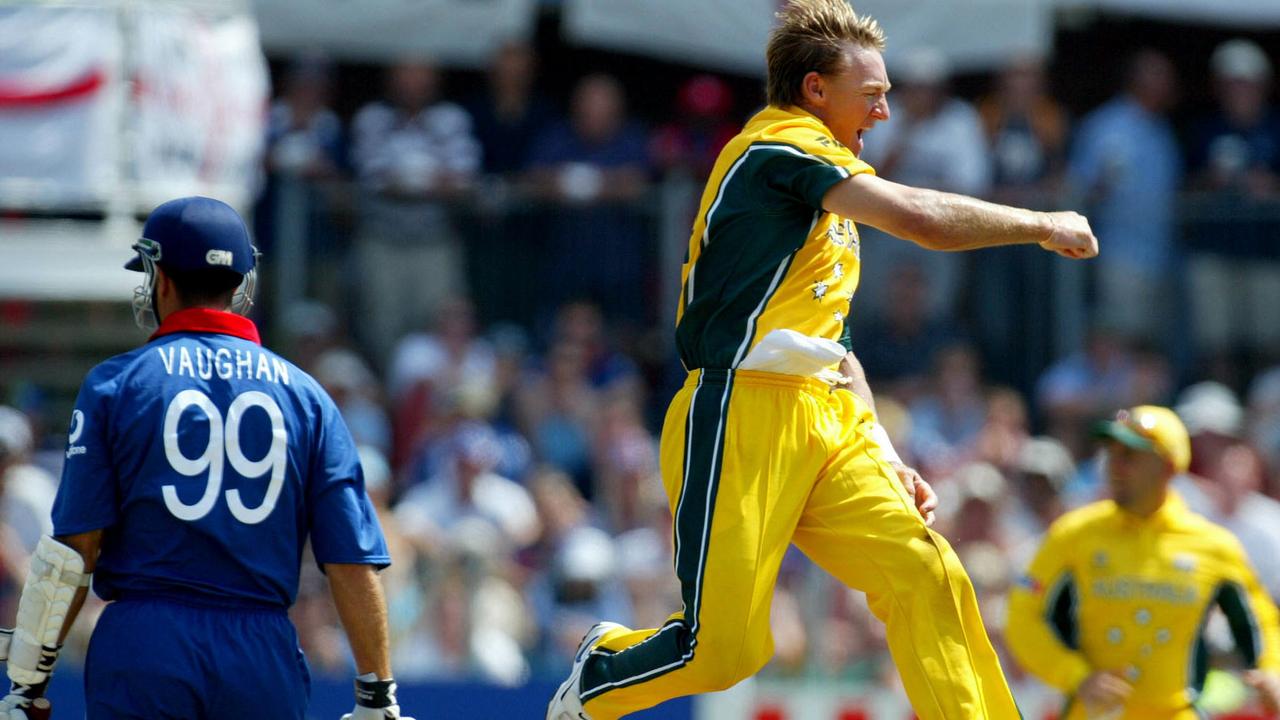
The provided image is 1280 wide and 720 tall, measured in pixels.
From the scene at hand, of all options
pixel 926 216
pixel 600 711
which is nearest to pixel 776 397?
pixel 926 216

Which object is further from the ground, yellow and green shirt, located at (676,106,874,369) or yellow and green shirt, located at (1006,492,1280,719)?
yellow and green shirt, located at (676,106,874,369)

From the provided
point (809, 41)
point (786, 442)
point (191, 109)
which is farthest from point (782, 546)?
point (191, 109)

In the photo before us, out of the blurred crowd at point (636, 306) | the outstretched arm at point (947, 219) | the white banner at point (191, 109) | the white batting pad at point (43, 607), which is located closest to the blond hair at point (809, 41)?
the outstretched arm at point (947, 219)

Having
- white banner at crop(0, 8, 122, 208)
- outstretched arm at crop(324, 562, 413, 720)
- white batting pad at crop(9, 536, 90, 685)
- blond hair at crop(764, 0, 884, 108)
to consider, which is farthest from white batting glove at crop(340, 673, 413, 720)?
white banner at crop(0, 8, 122, 208)

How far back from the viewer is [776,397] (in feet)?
18.2

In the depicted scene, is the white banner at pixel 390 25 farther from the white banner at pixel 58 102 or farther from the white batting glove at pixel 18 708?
the white batting glove at pixel 18 708

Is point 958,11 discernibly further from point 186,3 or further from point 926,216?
point 926,216

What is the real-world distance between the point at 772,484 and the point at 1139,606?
2.63 m

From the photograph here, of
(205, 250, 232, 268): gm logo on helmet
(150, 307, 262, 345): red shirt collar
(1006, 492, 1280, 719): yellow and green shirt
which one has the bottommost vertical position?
(1006, 492, 1280, 719): yellow and green shirt

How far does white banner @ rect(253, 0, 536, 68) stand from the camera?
12.7 m

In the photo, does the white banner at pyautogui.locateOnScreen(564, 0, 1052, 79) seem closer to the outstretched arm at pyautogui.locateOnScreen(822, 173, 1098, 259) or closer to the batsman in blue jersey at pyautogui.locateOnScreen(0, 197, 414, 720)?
the outstretched arm at pyautogui.locateOnScreen(822, 173, 1098, 259)

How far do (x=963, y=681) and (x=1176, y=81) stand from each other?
1060cm

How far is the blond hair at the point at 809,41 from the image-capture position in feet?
18.3

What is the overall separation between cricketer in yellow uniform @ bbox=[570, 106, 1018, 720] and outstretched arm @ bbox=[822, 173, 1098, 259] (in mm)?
158
